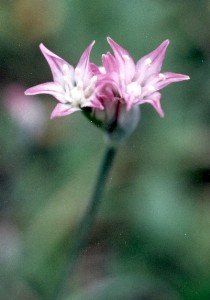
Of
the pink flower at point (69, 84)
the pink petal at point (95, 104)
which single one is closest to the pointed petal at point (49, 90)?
the pink flower at point (69, 84)

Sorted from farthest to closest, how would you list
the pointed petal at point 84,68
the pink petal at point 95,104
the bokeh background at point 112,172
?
the bokeh background at point 112,172, the pointed petal at point 84,68, the pink petal at point 95,104

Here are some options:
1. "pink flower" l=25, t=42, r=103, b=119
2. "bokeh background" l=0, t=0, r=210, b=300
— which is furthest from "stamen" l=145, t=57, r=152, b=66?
"bokeh background" l=0, t=0, r=210, b=300

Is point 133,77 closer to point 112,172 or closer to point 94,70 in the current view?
point 94,70

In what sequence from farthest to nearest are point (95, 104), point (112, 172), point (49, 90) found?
1. point (112, 172)
2. point (49, 90)
3. point (95, 104)

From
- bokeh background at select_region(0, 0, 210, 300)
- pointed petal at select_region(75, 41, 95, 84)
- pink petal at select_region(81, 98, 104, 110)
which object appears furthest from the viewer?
bokeh background at select_region(0, 0, 210, 300)

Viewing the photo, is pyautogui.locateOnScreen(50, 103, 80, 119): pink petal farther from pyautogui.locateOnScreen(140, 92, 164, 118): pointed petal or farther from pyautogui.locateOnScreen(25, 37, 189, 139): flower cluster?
pyautogui.locateOnScreen(140, 92, 164, 118): pointed petal

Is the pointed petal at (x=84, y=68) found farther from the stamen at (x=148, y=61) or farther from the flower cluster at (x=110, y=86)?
the stamen at (x=148, y=61)

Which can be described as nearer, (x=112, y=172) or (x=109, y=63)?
(x=109, y=63)

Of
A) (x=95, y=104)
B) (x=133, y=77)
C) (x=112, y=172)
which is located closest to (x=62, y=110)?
(x=95, y=104)
